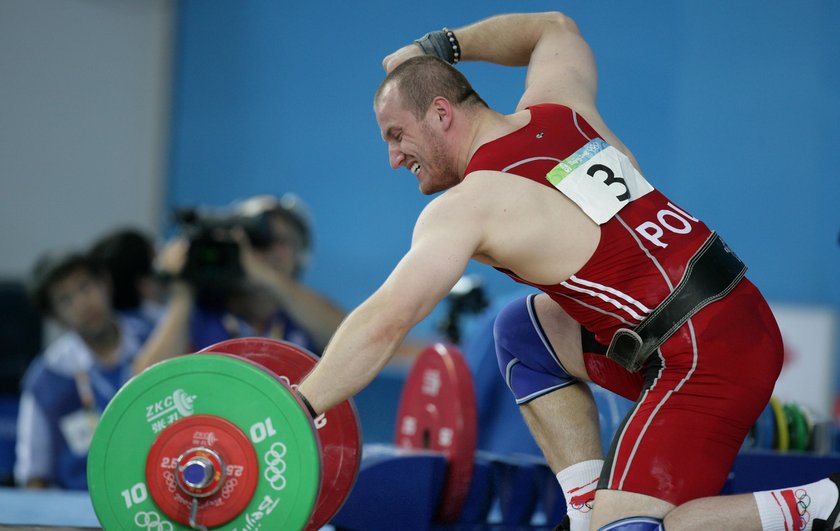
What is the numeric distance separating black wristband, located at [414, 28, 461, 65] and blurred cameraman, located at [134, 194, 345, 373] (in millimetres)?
1571

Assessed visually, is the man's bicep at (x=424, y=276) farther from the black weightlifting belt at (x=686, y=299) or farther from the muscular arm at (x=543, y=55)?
the muscular arm at (x=543, y=55)

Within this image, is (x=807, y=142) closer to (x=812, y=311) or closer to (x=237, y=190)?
(x=812, y=311)

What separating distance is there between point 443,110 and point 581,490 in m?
0.93

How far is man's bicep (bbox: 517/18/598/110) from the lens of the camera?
262cm

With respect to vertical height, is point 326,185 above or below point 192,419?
above

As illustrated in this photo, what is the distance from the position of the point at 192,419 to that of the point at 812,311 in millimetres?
4852

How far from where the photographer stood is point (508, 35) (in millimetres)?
2887

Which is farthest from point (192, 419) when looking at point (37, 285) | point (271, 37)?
point (271, 37)

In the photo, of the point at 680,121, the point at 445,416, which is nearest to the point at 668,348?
the point at 445,416

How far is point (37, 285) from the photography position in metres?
5.07

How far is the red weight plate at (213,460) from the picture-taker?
2.14 metres

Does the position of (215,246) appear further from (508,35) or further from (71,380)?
(508,35)

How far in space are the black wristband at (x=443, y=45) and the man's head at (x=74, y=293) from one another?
2.66 m

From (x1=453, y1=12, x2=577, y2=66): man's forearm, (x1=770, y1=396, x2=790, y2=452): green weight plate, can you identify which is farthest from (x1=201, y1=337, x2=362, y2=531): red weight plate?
(x1=770, y1=396, x2=790, y2=452): green weight plate
